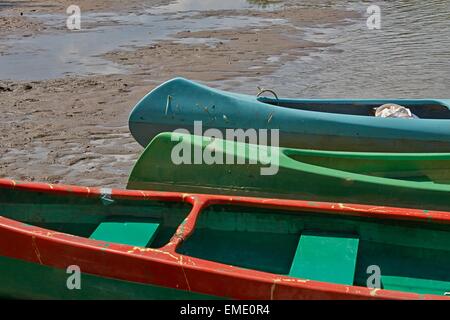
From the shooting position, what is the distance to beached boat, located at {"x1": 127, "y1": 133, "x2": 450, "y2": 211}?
17.9 ft

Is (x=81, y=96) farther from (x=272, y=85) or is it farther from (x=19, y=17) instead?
(x=19, y=17)

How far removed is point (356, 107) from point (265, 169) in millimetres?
2106

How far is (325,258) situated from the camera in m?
4.46

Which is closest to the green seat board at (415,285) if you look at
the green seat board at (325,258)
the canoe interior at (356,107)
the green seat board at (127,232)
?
the green seat board at (325,258)

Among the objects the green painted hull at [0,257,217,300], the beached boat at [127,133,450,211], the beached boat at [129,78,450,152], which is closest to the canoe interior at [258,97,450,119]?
the beached boat at [129,78,450,152]

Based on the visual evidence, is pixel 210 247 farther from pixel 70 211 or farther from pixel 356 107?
pixel 356 107

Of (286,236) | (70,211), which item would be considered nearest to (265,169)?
(286,236)

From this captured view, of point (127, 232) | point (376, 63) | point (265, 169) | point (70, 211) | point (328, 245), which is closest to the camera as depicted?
point (328, 245)

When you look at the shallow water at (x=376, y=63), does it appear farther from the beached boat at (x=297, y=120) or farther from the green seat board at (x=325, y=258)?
the green seat board at (x=325, y=258)

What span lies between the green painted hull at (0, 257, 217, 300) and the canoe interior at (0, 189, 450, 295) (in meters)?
0.45

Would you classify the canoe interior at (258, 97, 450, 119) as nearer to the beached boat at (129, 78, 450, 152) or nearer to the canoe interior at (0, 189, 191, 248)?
the beached boat at (129, 78, 450, 152)

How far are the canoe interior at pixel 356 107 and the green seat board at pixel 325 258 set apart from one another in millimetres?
2821

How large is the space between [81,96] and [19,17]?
8353mm

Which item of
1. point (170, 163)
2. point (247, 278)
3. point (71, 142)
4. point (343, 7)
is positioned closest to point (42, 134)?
point (71, 142)
